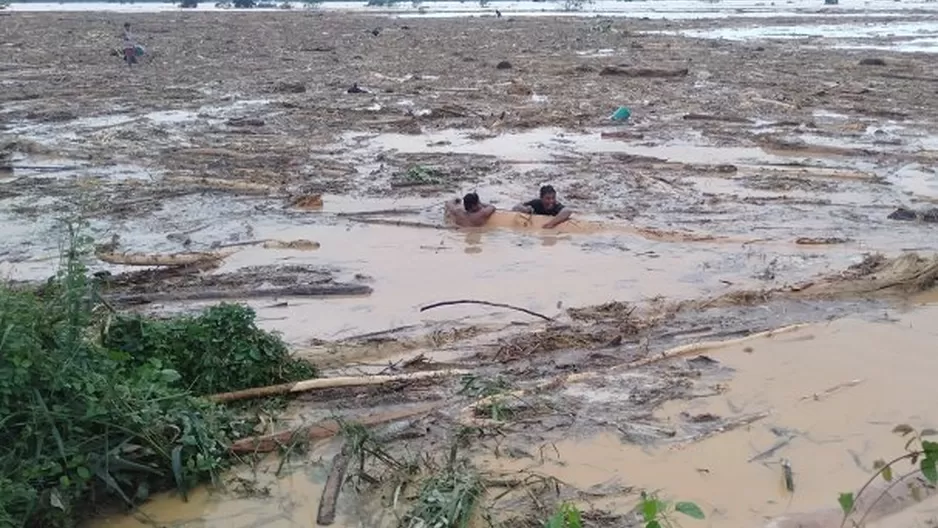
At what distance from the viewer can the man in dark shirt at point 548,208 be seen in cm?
927

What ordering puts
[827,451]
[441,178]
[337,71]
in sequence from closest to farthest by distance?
[827,451] → [441,178] → [337,71]

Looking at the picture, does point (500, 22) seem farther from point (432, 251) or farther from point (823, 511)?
point (823, 511)

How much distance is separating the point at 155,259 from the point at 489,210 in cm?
333

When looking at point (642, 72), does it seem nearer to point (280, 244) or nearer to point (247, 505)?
point (280, 244)

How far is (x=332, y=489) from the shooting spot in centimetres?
439

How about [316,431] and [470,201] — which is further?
[470,201]

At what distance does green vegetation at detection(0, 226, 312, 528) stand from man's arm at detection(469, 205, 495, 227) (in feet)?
14.9

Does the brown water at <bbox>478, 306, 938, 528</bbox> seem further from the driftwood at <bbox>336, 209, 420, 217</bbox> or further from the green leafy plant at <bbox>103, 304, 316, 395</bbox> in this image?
the driftwood at <bbox>336, 209, 420, 217</bbox>

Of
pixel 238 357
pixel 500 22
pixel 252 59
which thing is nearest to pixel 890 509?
pixel 238 357

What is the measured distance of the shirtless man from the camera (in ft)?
30.3

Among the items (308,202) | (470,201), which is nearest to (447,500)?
(470,201)

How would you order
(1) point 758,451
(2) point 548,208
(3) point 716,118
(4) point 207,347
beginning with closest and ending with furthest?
1. (1) point 758,451
2. (4) point 207,347
3. (2) point 548,208
4. (3) point 716,118

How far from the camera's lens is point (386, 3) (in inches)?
2906

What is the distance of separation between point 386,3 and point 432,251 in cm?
6881
